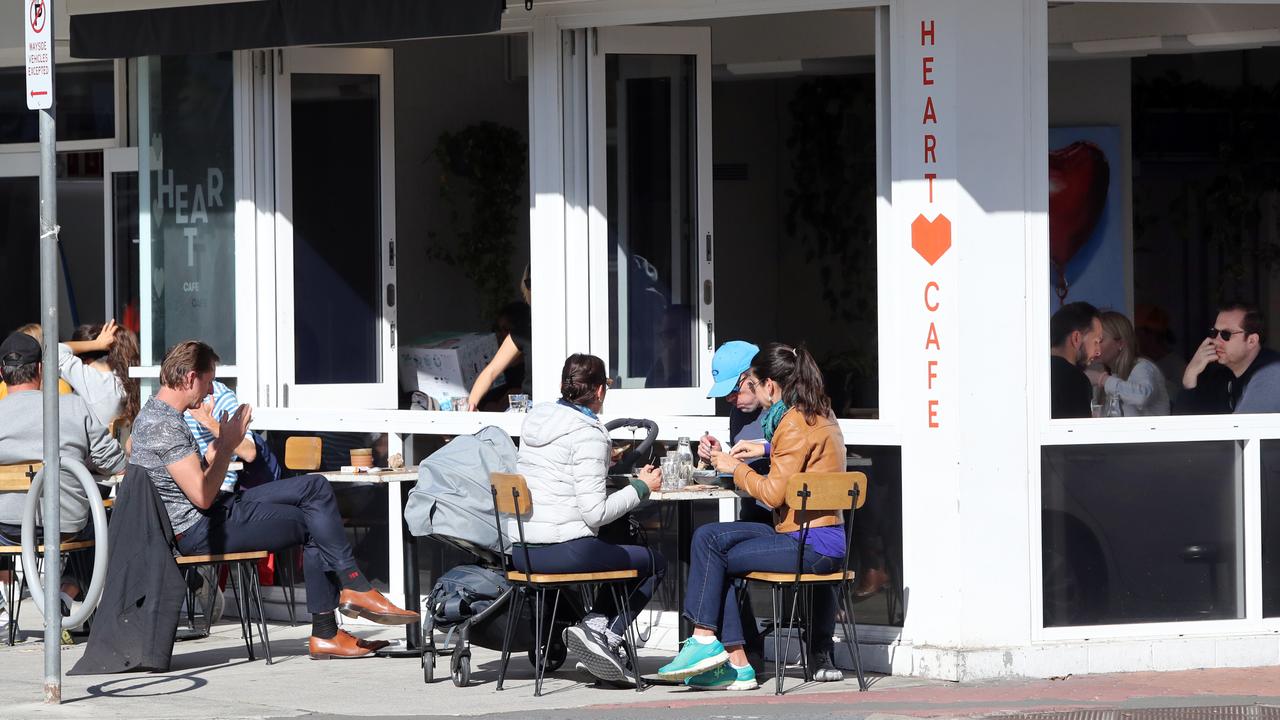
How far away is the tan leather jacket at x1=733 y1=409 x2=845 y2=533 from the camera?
6430 millimetres

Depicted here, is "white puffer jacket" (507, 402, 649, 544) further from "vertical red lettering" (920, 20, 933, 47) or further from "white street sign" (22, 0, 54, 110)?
"white street sign" (22, 0, 54, 110)

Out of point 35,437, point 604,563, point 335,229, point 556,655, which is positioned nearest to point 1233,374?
point 604,563

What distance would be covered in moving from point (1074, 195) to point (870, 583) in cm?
211

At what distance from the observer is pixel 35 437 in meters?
7.82

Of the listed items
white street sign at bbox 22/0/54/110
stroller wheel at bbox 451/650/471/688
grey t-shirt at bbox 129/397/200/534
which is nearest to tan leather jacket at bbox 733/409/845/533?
stroller wheel at bbox 451/650/471/688

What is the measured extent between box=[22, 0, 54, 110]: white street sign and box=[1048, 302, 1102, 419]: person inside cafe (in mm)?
4089

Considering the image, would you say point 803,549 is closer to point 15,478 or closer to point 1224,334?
point 1224,334

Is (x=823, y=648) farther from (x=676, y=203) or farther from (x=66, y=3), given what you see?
(x=66, y=3)

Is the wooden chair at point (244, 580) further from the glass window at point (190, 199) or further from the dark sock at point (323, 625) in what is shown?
the glass window at point (190, 199)

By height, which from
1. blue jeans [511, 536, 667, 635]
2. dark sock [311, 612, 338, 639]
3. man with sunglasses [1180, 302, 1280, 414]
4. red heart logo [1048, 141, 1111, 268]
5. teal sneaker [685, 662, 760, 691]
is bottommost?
teal sneaker [685, 662, 760, 691]

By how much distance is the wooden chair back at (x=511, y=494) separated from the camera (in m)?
6.35

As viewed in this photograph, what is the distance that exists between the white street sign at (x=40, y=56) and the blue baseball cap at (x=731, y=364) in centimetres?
293

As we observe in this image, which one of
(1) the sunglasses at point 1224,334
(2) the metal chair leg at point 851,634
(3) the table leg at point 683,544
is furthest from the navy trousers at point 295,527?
(1) the sunglasses at point 1224,334

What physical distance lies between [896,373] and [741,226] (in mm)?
5325
